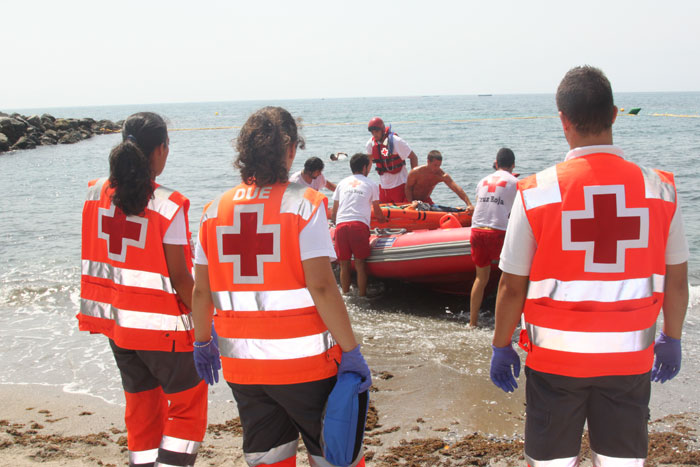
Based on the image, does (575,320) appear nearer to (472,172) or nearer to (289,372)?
(289,372)

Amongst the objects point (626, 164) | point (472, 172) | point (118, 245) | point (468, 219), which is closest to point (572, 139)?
point (626, 164)

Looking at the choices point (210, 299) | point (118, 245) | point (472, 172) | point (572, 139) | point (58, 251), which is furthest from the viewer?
point (472, 172)

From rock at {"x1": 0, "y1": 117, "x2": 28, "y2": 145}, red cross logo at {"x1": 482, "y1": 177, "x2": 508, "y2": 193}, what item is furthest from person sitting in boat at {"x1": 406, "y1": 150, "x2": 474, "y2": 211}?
rock at {"x1": 0, "y1": 117, "x2": 28, "y2": 145}

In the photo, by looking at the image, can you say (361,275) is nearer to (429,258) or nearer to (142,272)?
(429,258)

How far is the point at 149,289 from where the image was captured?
241 centimetres

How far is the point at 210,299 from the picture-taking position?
219 centimetres

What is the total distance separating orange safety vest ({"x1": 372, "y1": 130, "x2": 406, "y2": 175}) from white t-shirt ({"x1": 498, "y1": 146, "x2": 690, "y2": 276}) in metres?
5.90

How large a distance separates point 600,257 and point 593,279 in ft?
0.24

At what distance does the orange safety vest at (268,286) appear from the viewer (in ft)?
6.52

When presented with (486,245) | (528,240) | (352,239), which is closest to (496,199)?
(486,245)

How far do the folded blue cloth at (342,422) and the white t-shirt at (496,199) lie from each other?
3.44 metres

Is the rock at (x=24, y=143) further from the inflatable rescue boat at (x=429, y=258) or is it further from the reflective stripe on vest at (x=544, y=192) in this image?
the reflective stripe on vest at (x=544, y=192)

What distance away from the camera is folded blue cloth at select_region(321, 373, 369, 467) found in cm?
196

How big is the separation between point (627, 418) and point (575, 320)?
346 mm
